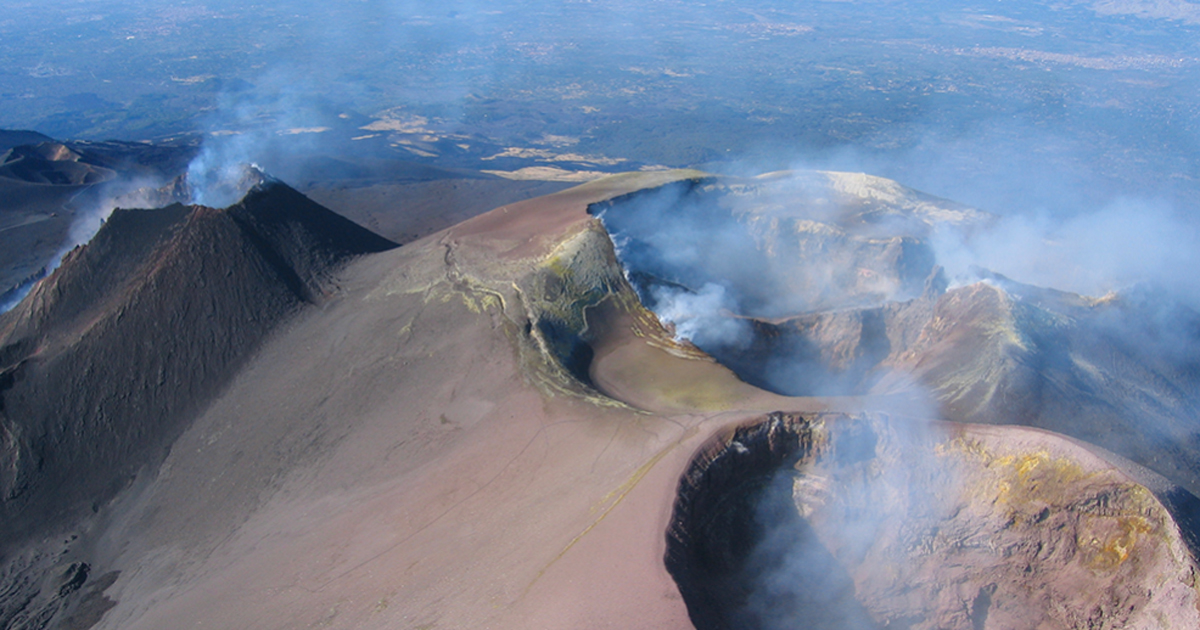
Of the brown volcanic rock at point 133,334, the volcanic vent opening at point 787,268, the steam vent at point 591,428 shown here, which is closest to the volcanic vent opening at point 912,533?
the steam vent at point 591,428

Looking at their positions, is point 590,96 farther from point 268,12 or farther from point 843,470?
point 268,12

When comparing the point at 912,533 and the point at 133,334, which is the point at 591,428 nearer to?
the point at 912,533

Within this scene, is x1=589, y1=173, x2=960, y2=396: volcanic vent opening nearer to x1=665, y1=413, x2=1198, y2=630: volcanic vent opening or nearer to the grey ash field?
the grey ash field

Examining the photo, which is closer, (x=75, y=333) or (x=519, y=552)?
(x=519, y=552)

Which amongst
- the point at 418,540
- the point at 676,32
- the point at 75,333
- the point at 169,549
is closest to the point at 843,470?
the point at 418,540

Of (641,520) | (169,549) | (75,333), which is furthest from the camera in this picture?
(75,333)

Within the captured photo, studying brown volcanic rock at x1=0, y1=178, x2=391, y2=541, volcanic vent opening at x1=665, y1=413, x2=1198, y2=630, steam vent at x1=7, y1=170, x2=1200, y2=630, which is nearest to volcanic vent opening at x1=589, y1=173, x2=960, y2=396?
steam vent at x1=7, y1=170, x2=1200, y2=630

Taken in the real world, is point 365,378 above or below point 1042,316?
below
